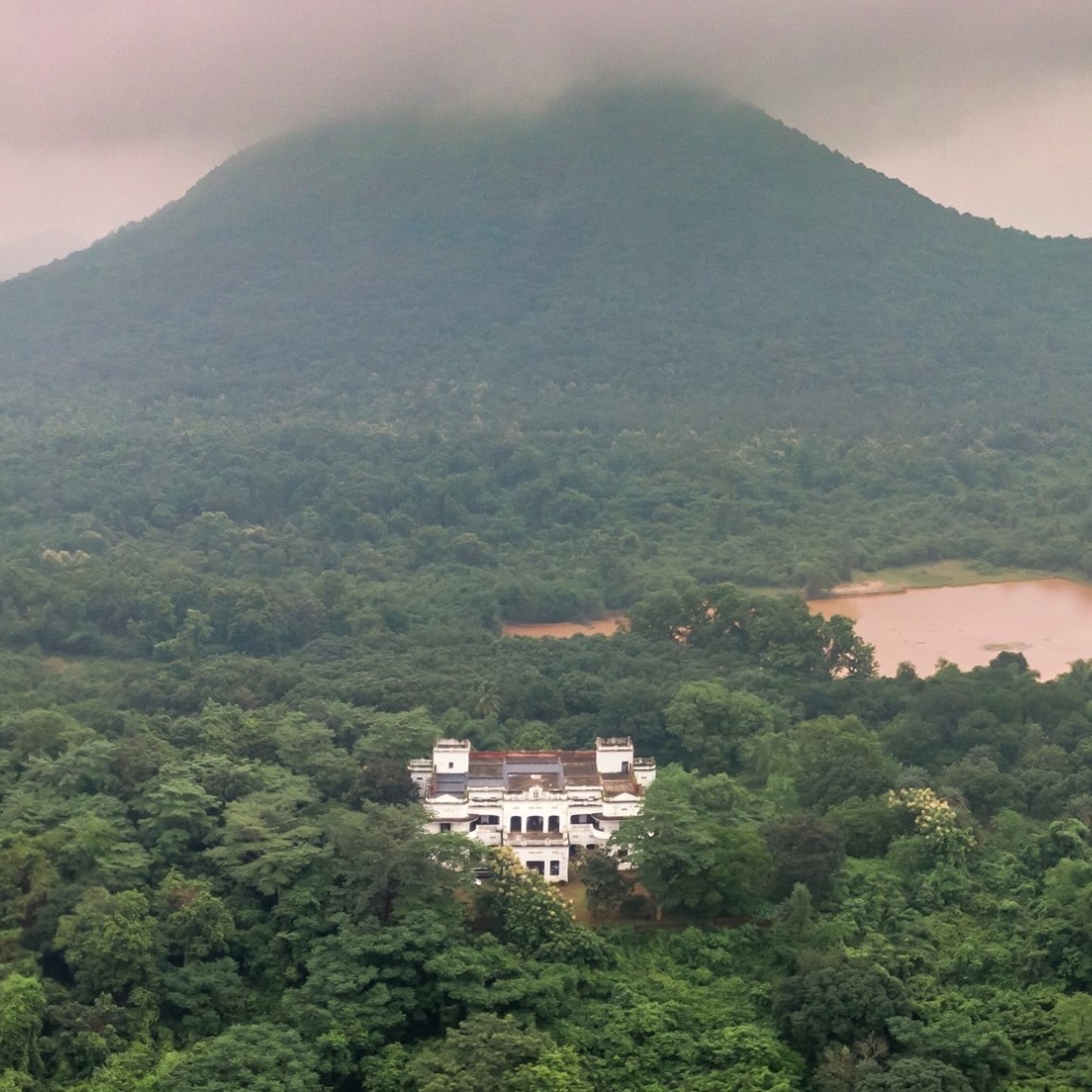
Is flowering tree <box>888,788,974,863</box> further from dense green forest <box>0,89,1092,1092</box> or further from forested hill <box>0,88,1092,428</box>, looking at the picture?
forested hill <box>0,88,1092,428</box>

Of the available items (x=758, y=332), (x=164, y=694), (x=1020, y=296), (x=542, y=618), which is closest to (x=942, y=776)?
(x=164, y=694)

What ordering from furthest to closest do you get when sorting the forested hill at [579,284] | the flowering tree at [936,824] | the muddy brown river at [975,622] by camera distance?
the forested hill at [579,284]
the muddy brown river at [975,622]
the flowering tree at [936,824]

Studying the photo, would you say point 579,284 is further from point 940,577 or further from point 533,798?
point 533,798

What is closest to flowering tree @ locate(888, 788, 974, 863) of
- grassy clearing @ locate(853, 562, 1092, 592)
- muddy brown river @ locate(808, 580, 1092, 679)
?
muddy brown river @ locate(808, 580, 1092, 679)

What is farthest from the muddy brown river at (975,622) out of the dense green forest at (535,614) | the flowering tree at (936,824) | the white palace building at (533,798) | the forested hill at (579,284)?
the forested hill at (579,284)

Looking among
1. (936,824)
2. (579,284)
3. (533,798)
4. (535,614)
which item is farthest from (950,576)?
(579,284)

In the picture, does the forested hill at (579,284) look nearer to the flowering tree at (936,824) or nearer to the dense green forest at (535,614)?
the dense green forest at (535,614)

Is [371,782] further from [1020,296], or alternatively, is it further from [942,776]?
[1020,296]
